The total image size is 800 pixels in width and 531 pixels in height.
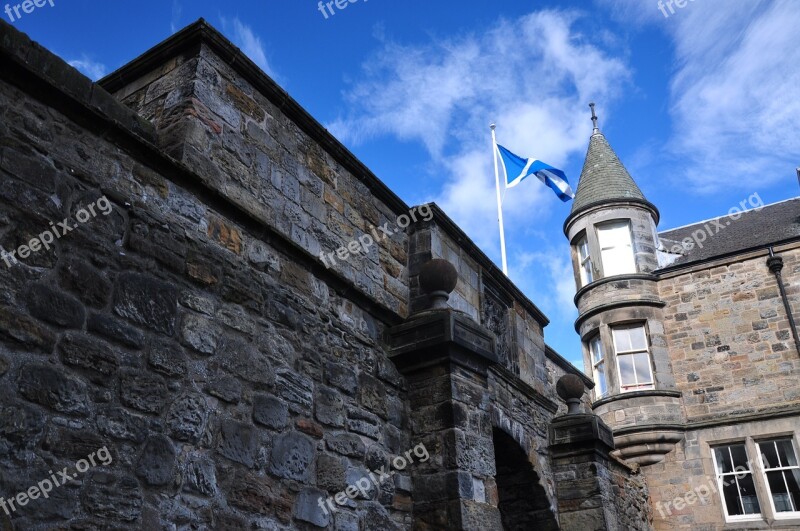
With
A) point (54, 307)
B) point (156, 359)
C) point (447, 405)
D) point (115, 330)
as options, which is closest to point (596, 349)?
point (447, 405)

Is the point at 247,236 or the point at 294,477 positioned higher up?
the point at 247,236

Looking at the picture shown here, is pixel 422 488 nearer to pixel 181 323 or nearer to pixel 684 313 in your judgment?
pixel 181 323

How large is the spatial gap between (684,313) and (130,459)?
526 inches

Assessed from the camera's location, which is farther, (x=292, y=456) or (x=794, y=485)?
(x=794, y=485)

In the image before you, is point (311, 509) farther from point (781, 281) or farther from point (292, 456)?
point (781, 281)

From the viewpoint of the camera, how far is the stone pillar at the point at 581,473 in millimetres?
8336

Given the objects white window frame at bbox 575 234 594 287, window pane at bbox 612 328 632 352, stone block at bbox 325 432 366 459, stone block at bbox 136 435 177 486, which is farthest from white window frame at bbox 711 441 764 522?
stone block at bbox 136 435 177 486

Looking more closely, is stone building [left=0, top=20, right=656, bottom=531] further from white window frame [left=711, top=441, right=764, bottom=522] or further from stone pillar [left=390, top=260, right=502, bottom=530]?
white window frame [left=711, top=441, right=764, bottom=522]

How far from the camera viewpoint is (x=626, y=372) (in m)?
14.5

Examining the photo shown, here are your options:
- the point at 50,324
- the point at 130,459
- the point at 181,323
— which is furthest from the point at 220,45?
the point at 130,459

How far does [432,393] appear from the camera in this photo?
5852 millimetres

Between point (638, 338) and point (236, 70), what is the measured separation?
11879mm

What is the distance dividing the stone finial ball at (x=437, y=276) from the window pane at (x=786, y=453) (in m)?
10.0

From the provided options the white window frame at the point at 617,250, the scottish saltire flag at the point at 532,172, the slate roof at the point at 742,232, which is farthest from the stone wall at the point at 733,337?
the scottish saltire flag at the point at 532,172
